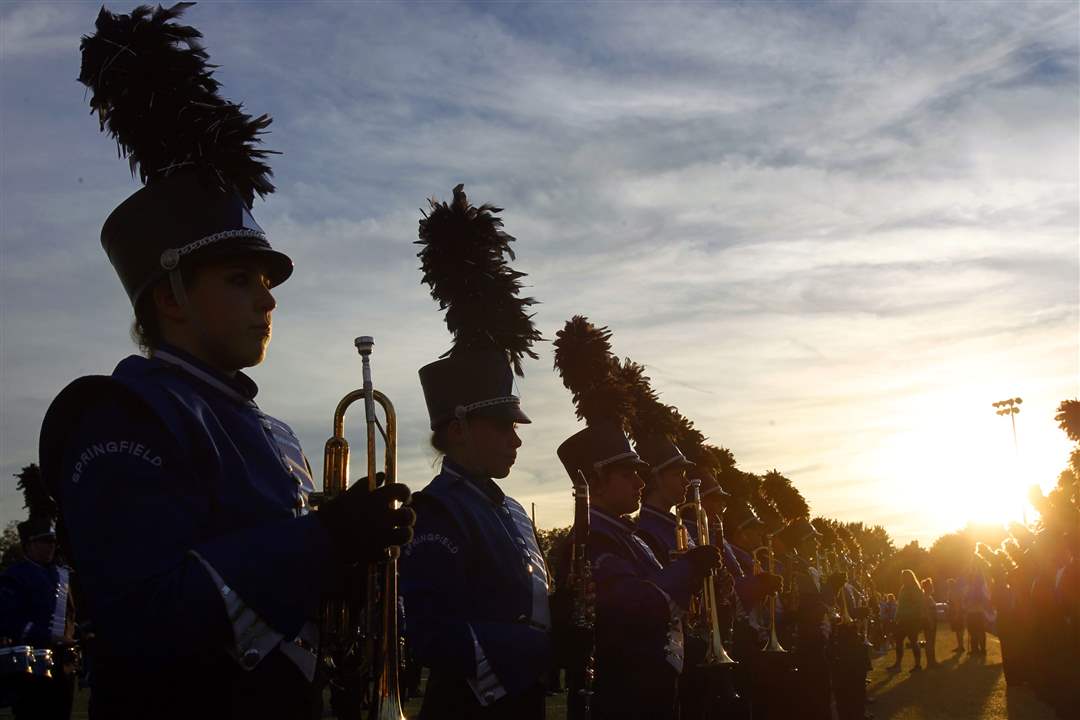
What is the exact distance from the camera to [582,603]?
6.05 metres

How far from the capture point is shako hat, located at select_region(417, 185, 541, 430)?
6.19 metres

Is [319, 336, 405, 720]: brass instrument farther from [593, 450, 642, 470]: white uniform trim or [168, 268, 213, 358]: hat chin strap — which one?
[593, 450, 642, 470]: white uniform trim

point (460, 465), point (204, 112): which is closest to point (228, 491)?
point (204, 112)

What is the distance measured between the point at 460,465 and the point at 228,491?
9.61 feet

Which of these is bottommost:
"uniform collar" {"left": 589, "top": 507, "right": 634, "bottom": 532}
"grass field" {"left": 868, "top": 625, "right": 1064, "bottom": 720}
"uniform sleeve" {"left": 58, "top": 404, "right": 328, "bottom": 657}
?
"grass field" {"left": 868, "top": 625, "right": 1064, "bottom": 720}

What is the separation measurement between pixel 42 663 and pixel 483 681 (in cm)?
861

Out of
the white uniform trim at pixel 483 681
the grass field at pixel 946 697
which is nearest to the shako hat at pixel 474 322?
the white uniform trim at pixel 483 681

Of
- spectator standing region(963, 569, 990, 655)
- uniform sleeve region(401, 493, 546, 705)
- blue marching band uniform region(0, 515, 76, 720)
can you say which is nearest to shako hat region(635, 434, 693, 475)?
uniform sleeve region(401, 493, 546, 705)

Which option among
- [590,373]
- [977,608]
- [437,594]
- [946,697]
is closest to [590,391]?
[590,373]

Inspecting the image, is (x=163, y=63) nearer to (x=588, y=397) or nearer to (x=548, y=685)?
(x=548, y=685)

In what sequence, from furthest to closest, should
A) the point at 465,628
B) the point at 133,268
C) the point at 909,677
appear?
the point at 909,677 → the point at 465,628 → the point at 133,268

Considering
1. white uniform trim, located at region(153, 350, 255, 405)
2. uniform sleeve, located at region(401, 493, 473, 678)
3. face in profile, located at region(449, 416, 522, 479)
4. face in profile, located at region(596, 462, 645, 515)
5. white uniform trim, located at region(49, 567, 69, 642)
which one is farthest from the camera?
white uniform trim, located at region(49, 567, 69, 642)

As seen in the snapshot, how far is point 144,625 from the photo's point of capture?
2945mm

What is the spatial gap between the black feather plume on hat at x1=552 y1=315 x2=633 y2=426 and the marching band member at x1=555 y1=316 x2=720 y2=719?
0.60 meters
